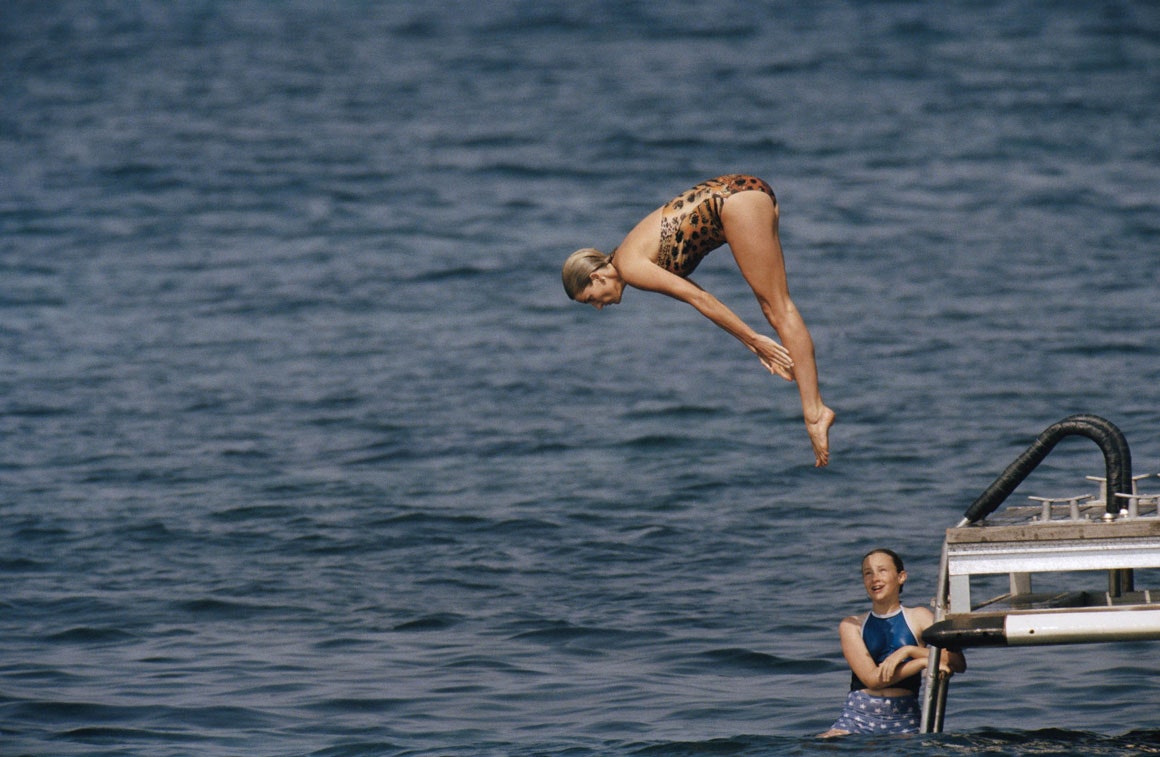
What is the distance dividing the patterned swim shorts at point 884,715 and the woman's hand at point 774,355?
115 inches

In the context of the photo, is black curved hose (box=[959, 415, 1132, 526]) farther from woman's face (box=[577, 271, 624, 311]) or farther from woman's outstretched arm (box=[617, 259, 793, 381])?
woman's face (box=[577, 271, 624, 311])

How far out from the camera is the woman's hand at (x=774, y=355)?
34.8ft

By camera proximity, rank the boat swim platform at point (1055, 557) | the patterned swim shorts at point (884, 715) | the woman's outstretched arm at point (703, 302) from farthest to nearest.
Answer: the patterned swim shorts at point (884, 715), the woman's outstretched arm at point (703, 302), the boat swim platform at point (1055, 557)

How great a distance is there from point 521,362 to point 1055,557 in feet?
70.8

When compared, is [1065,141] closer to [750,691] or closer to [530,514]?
[530,514]

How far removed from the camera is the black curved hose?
34.7 ft

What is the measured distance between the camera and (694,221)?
35.1ft

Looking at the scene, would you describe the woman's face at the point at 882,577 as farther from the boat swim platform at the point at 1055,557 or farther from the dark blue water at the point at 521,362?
the dark blue water at the point at 521,362

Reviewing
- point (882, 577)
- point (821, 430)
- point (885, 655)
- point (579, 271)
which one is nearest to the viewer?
point (821, 430)

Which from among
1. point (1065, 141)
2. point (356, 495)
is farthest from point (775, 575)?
point (1065, 141)

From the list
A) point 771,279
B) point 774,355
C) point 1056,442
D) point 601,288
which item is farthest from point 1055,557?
point 601,288

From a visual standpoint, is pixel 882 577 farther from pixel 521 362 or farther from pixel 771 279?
pixel 521 362

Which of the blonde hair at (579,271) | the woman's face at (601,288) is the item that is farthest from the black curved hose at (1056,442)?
the blonde hair at (579,271)

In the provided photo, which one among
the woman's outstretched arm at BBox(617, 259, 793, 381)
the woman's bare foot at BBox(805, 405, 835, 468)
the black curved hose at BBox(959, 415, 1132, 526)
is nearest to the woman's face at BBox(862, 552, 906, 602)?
the black curved hose at BBox(959, 415, 1132, 526)
